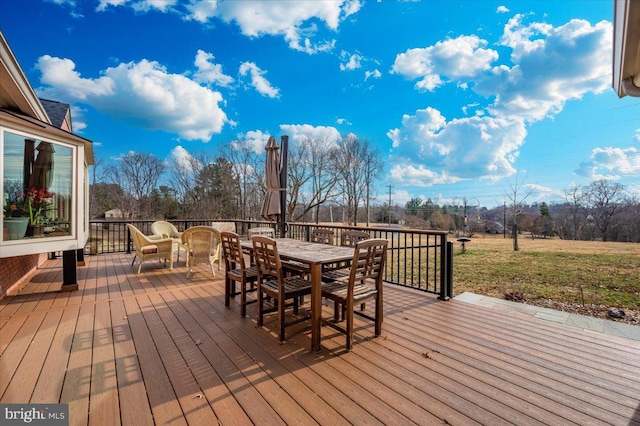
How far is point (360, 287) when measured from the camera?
2814mm

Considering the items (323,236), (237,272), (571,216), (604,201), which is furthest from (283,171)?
(571,216)

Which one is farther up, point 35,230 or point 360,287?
point 35,230

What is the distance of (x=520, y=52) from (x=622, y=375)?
508 inches

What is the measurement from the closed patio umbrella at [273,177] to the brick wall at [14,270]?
13.0 ft

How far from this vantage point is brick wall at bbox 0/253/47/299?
3882mm

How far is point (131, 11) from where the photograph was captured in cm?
735

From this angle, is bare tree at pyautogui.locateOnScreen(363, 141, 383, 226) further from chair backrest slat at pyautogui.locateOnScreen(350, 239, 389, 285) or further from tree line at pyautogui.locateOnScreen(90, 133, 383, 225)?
chair backrest slat at pyautogui.locateOnScreen(350, 239, 389, 285)

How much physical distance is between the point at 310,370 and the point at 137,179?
2159 centimetres

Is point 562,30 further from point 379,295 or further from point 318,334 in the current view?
point 318,334

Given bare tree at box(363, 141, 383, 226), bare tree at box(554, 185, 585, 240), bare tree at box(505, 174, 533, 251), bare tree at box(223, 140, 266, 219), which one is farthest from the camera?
bare tree at box(363, 141, 383, 226)

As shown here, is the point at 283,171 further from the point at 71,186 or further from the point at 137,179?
the point at 137,179

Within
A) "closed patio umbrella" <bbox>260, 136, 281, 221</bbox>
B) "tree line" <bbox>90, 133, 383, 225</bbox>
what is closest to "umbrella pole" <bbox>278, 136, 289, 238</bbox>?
"closed patio umbrella" <bbox>260, 136, 281, 221</bbox>

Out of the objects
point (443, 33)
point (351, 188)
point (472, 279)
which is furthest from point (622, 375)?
point (351, 188)

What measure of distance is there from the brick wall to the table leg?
4.64 metres
